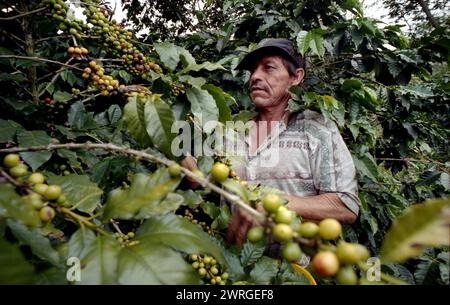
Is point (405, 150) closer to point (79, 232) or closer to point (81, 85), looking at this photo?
point (81, 85)

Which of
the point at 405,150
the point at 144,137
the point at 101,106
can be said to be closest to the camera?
the point at 144,137

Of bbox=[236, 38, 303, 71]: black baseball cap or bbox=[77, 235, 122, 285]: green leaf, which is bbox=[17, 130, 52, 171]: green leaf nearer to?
bbox=[77, 235, 122, 285]: green leaf

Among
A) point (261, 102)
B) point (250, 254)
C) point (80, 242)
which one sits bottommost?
point (250, 254)

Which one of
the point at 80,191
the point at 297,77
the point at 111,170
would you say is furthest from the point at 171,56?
the point at 297,77

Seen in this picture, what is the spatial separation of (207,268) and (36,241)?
25.4 inches

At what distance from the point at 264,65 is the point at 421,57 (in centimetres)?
112

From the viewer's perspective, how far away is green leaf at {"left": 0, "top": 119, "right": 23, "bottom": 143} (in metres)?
1.17

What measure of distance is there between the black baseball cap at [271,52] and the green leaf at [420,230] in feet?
6.39

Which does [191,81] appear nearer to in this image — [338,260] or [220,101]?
[220,101]

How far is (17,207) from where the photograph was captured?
606mm

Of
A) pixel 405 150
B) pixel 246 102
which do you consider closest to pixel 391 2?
pixel 405 150

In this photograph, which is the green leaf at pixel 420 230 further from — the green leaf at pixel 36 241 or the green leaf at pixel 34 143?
the green leaf at pixel 34 143
